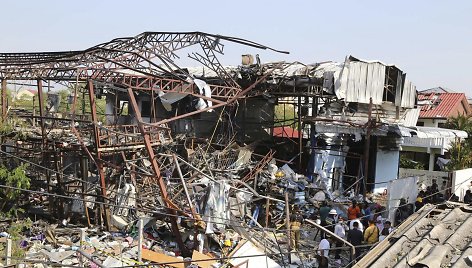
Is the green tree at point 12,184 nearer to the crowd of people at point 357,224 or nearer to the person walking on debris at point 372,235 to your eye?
the crowd of people at point 357,224

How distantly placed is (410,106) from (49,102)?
1693 centimetres

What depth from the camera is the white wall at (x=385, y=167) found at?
21.2 metres

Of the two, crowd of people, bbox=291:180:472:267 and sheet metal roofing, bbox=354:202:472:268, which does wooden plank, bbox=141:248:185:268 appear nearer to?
crowd of people, bbox=291:180:472:267

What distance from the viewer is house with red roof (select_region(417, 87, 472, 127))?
3316 centimetres

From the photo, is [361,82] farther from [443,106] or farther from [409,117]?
[443,106]

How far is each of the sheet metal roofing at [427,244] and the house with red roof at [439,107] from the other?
25.3 metres

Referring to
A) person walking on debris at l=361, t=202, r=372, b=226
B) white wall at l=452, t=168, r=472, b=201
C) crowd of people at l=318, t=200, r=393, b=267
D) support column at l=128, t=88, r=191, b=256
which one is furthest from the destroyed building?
white wall at l=452, t=168, r=472, b=201

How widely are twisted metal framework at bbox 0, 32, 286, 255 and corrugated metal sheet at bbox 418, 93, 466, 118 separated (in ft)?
63.0

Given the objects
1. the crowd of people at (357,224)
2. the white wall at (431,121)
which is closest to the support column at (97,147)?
the crowd of people at (357,224)

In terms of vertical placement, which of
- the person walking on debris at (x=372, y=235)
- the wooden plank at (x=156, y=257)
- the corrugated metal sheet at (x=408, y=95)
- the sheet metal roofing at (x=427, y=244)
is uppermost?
the corrugated metal sheet at (x=408, y=95)

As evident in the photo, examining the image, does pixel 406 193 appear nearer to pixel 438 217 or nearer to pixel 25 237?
pixel 438 217

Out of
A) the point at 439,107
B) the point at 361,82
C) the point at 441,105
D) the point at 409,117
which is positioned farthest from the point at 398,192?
the point at 441,105

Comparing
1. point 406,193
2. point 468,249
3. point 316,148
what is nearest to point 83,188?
point 316,148

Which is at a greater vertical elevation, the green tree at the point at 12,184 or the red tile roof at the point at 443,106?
the red tile roof at the point at 443,106
